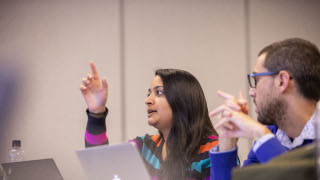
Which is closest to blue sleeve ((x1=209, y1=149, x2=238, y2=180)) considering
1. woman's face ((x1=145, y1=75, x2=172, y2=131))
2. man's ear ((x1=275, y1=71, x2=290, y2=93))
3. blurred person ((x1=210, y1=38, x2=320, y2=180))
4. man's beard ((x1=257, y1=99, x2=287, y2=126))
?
blurred person ((x1=210, y1=38, x2=320, y2=180))

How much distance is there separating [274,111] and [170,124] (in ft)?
2.45

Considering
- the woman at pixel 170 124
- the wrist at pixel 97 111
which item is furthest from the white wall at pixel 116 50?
the wrist at pixel 97 111

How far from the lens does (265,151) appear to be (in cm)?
113

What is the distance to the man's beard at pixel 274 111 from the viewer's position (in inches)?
54.4

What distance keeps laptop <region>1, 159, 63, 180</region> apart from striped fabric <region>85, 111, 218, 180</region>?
242mm

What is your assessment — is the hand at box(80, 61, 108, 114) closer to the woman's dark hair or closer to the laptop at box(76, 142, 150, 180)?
the woman's dark hair

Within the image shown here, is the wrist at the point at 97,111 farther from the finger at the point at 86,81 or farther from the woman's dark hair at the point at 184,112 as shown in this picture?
the woman's dark hair at the point at 184,112

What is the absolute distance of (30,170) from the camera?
1661 mm

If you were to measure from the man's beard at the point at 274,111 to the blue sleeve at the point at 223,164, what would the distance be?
177mm

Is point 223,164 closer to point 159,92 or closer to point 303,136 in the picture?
point 303,136

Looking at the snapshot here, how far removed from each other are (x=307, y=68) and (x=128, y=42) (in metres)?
1.80

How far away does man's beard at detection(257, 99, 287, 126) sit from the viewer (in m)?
1.38

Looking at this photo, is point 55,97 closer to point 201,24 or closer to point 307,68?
point 201,24

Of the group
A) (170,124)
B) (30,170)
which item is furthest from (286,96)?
(30,170)
